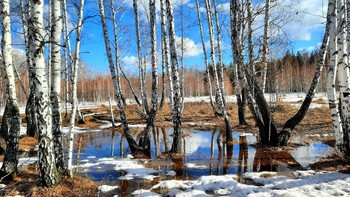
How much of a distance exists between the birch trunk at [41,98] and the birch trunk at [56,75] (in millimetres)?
329

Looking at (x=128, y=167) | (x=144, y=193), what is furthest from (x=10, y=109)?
(x=144, y=193)

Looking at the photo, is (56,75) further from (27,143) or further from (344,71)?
(27,143)

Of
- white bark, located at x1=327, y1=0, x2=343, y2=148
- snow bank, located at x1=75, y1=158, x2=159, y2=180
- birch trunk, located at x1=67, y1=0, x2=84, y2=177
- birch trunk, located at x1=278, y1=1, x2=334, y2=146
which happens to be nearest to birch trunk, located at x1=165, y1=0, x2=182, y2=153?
snow bank, located at x1=75, y1=158, x2=159, y2=180

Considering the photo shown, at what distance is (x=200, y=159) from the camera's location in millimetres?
8945

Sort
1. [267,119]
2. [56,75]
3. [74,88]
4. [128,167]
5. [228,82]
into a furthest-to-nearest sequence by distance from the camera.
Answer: [228,82]
[267,119]
[128,167]
[74,88]
[56,75]

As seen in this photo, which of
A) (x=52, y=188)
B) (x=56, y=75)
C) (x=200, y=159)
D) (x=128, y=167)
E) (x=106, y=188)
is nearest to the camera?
(x=52, y=188)

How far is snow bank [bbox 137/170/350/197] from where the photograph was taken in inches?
201

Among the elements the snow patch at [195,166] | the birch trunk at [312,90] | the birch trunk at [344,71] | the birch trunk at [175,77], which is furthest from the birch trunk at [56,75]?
the birch trunk at [312,90]

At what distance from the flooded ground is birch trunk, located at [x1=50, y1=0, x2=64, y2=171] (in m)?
1.24

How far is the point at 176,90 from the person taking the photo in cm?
918

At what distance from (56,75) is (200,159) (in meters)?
5.46

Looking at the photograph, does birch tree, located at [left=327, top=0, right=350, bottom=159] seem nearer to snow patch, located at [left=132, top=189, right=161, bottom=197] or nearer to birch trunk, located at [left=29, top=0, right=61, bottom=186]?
snow patch, located at [left=132, top=189, right=161, bottom=197]

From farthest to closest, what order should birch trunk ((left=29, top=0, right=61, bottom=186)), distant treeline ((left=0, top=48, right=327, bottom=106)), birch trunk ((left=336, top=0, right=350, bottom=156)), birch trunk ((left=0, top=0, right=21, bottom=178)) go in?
1. distant treeline ((left=0, top=48, right=327, bottom=106))
2. birch trunk ((left=336, top=0, right=350, bottom=156))
3. birch trunk ((left=0, top=0, right=21, bottom=178))
4. birch trunk ((left=29, top=0, right=61, bottom=186))

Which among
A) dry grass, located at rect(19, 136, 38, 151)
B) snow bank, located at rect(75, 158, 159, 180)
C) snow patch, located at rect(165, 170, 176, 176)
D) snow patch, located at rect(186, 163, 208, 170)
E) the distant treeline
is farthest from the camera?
the distant treeline
